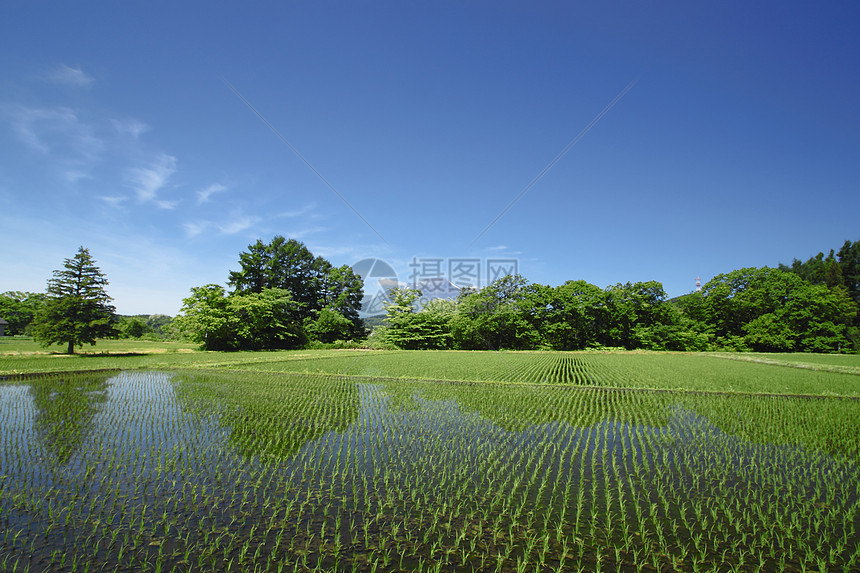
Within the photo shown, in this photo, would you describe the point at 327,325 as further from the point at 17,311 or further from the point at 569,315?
the point at 17,311

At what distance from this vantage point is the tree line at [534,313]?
114 feet

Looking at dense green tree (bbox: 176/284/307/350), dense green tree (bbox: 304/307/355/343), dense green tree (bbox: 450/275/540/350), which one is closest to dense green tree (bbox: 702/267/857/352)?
dense green tree (bbox: 450/275/540/350)

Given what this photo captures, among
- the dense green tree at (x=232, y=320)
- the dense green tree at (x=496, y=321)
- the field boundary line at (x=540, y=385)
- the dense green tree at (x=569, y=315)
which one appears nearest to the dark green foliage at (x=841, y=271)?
the dense green tree at (x=569, y=315)

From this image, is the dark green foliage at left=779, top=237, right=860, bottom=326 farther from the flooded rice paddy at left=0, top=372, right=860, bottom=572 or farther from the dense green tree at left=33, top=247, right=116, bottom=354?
the dense green tree at left=33, top=247, right=116, bottom=354

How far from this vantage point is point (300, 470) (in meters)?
5.89

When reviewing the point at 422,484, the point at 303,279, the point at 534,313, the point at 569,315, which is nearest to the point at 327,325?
the point at 303,279

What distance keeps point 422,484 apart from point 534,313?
36.4m

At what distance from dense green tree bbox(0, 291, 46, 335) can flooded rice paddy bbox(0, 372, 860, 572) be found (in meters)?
57.8

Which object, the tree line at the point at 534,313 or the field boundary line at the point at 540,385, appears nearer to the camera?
the field boundary line at the point at 540,385

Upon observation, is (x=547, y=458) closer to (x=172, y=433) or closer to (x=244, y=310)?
(x=172, y=433)

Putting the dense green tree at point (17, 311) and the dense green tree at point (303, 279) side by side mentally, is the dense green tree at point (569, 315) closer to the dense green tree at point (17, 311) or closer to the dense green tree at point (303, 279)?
the dense green tree at point (303, 279)

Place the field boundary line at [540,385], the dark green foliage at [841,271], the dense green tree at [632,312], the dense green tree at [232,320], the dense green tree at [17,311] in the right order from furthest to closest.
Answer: the dense green tree at [17,311] < the dark green foliage at [841,271] < the dense green tree at [632,312] < the dense green tree at [232,320] < the field boundary line at [540,385]

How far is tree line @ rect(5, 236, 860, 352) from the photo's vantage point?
3481 cm

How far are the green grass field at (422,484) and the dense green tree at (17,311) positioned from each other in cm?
5613
